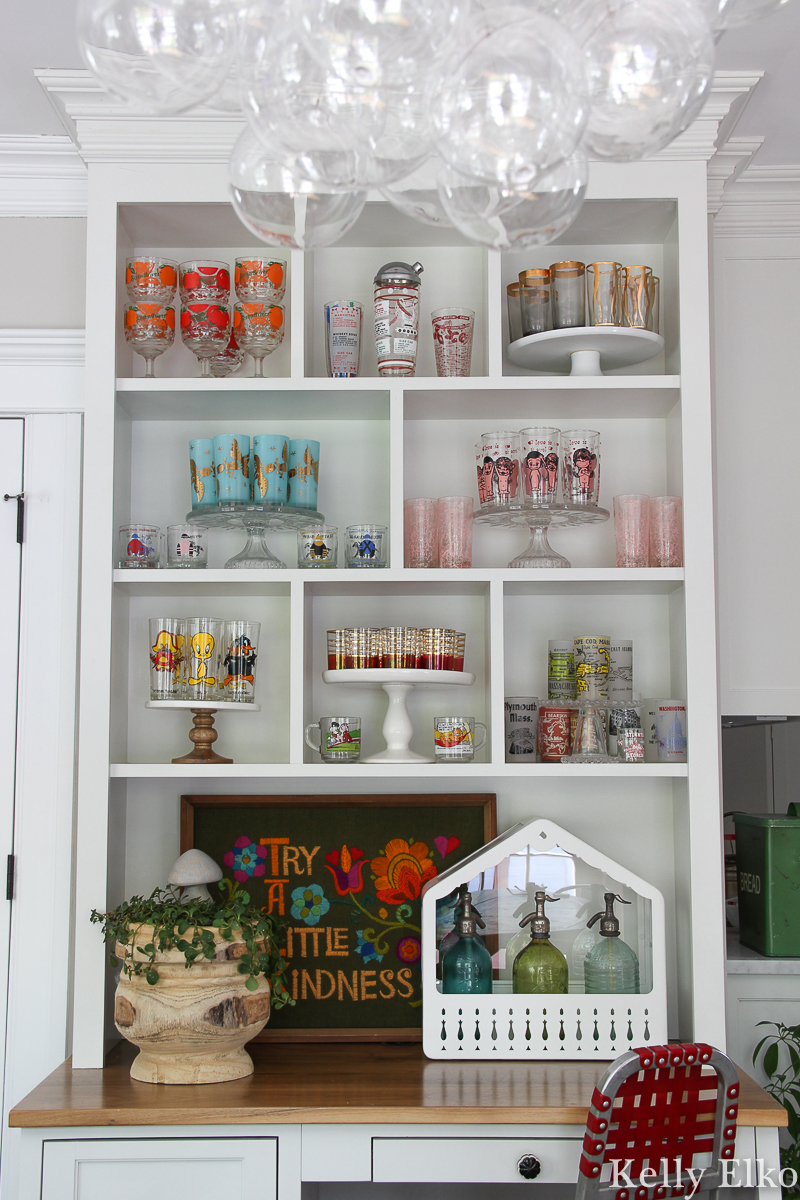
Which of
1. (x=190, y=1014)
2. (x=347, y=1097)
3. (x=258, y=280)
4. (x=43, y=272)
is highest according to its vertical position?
(x=43, y=272)

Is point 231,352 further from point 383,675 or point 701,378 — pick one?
point 701,378

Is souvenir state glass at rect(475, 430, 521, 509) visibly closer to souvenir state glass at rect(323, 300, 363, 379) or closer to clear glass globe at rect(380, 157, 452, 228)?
souvenir state glass at rect(323, 300, 363, 379)

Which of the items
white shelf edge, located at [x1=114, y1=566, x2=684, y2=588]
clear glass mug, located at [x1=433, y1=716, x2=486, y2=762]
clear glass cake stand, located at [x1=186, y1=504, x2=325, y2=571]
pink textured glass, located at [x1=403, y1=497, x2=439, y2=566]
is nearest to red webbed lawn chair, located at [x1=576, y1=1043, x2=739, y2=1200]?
clear glass mug, located at [x1=433, y1=716, x2=486, y2=762]

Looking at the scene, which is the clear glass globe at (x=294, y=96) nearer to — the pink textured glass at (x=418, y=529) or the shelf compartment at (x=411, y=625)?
the pink textured glass at (x=418, y=529)

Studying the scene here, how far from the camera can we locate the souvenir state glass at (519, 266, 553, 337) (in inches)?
82.4

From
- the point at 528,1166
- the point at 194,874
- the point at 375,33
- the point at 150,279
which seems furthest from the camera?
the point at 150,279

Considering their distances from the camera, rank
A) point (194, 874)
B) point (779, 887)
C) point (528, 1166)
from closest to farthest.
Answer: point (528, 1166), point (194, 874), point (779, 887)

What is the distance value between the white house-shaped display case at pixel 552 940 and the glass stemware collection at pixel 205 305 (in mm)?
1137

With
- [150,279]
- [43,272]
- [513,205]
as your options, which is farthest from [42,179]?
[513,205]

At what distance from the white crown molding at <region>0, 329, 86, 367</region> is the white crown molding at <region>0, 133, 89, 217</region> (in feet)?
0.95

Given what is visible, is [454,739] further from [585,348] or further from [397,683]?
[585,348]

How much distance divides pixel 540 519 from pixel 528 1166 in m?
1.19

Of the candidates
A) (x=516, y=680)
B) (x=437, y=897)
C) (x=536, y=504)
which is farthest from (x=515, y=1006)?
(x=536, y=504)

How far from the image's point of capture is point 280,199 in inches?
33.3
